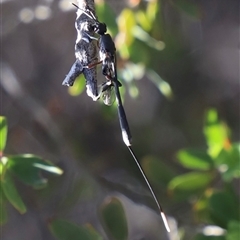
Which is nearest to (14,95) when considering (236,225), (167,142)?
(167,142)

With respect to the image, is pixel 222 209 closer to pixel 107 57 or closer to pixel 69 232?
pixel 69 232

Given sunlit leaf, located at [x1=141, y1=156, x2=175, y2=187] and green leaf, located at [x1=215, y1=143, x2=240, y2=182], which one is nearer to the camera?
green leaf, located at [x1=215, y1=143, x2=240, y2=182]

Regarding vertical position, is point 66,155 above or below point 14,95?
below

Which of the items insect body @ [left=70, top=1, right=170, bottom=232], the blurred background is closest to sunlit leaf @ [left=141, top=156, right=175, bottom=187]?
the blurred background

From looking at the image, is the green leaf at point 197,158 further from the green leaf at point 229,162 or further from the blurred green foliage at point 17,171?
the blurred green foliage at point 17,171

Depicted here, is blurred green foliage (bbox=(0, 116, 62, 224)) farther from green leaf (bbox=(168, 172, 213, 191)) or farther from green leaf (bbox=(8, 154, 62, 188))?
green leaf (bbox=(168, 172, 213, 191))

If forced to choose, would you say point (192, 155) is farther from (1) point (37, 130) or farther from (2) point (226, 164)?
(1) point (37, 130)

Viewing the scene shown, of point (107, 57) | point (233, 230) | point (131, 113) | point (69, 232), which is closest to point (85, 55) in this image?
point (107, 57)
